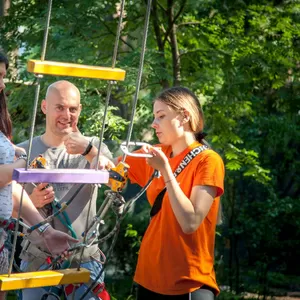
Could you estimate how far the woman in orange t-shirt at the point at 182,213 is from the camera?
3594 millimetres

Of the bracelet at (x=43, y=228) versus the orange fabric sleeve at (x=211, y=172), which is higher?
the orange fabric sleeve at (x=211, y=172)

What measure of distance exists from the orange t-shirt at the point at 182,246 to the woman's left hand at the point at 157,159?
0.70ft

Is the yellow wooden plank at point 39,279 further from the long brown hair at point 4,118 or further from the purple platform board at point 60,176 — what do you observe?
the long brown hair at point 4,118

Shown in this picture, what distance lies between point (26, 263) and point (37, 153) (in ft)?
1.64

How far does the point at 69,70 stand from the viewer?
3.06m

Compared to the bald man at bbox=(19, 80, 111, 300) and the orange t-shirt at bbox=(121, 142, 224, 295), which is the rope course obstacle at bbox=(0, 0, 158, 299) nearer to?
the orange t-shirt at bbox=(121, 142, 224, 295)

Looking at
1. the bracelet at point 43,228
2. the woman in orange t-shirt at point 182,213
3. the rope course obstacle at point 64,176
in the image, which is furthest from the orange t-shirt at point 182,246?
the bracelet at point 43,228

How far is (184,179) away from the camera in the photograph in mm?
3713

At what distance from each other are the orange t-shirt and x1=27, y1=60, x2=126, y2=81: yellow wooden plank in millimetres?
665

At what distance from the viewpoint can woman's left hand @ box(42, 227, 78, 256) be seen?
3594mm

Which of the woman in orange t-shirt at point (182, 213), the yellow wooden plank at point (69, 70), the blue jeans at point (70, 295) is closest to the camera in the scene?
the yellow wooden plank at point (69, 70)

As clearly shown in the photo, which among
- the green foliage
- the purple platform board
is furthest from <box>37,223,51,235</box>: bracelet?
the green foliage

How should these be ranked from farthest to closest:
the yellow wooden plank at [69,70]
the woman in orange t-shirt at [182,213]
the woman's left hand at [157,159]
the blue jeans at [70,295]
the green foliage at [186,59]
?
the green foliage at [186,59] < the blue jeans at [70,295] < the woman in orange t-shirt at [182,213] < the woman's left hand at [157,159] < the yellow wooden plank at [69,70]

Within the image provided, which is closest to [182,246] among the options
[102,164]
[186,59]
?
[102,164]
